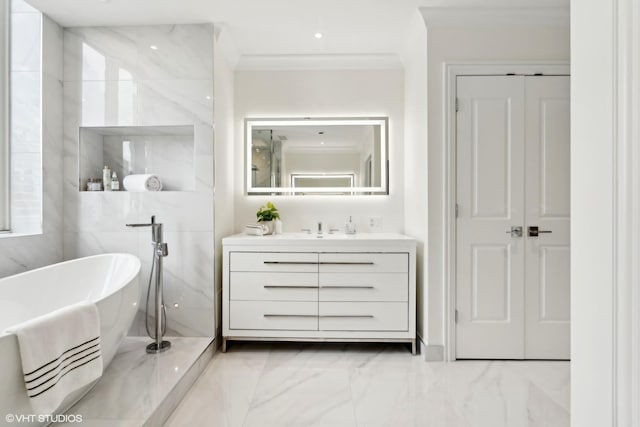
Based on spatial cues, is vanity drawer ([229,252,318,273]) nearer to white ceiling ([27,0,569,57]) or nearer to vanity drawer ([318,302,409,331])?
vanity drawer ([318,302,409,331])

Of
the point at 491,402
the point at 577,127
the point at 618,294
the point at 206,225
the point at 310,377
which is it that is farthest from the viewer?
the point at 206,225

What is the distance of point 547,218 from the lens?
257 cm

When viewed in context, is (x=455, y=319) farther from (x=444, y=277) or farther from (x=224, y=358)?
Answer: (x=224, y=358)

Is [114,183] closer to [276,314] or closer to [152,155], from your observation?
[152,155]

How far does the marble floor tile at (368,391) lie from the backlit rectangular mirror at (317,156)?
1.47m

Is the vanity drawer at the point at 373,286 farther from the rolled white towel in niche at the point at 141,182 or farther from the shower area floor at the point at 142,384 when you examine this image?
the rolled white towel in niche at the point at 141,182

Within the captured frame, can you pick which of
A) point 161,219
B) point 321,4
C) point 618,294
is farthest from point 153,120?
point 618,294

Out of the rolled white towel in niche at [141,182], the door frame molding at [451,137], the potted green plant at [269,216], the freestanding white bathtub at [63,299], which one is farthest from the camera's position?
the potted green plant at [269,216]

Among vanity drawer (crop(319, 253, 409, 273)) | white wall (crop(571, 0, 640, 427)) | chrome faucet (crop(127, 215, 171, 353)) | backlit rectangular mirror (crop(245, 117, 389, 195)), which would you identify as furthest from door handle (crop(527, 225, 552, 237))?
chrome faucet (crop(127, 215, 171, 353))

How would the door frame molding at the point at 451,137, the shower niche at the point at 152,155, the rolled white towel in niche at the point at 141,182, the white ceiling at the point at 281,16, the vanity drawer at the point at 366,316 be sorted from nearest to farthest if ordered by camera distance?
the white ceiling at the point at 281,16 < the door frame molding at the point at 451,137 < the vanity drawer at the point at 366,316 < the rolled white towel in niche at the point at 141,182 < the shower niche at the point at 152,155

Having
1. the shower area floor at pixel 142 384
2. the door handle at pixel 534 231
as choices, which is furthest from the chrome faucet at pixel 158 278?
the door handle at pixel 534 231

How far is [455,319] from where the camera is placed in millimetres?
2584

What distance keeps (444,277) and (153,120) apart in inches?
99.8

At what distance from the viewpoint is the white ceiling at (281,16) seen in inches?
96.7
